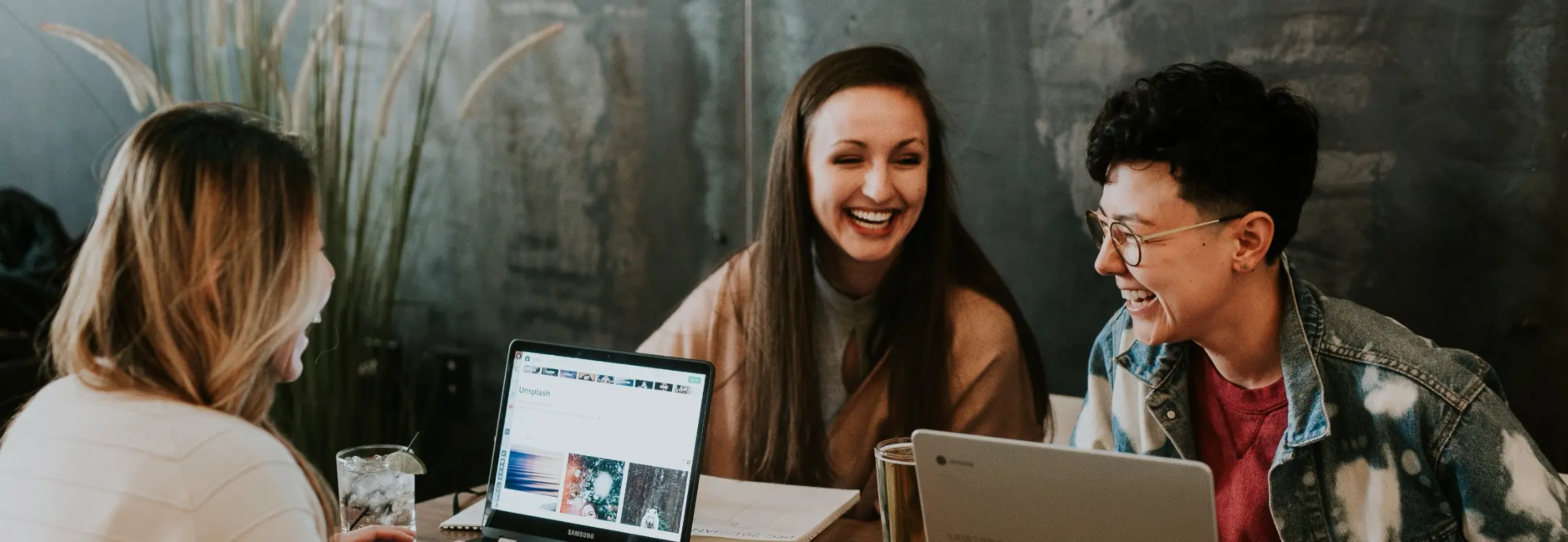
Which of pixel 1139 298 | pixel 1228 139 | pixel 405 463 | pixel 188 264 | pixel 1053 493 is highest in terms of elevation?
pixel 1228 139

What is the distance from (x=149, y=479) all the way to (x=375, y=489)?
51 cm

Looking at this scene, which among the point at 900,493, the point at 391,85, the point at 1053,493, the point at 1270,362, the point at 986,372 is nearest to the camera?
the point at 1053,493

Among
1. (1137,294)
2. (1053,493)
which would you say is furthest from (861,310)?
(1053,493)

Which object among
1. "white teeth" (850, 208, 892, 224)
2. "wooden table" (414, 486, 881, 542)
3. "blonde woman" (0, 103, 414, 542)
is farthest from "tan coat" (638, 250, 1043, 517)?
"blonde woman" (0, 103, 414, 542)

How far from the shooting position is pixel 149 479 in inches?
45.6

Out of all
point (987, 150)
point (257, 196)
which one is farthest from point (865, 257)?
point (257, 196)

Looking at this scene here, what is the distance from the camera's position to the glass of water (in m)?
1.65

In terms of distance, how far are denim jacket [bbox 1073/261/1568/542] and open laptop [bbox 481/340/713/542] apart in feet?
2.26

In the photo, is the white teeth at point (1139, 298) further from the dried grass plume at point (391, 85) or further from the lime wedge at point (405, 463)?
the dried grass plume at point (391, 85)

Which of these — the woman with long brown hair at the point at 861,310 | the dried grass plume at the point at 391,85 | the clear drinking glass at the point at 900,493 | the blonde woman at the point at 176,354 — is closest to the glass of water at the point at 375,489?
the blonde woman at the point at 176,354

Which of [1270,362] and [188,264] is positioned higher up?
[188,264]

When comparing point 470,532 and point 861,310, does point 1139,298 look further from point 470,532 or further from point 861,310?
point 470,532

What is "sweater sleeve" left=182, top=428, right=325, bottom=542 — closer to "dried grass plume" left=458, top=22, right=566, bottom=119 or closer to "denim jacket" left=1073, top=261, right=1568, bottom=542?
"denim jacket" left=1073, top=261, right=1568, bottom=542

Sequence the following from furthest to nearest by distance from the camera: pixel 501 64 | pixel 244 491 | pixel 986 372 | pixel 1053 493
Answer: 1. pixel 501 64
2. pixel 986 372
3. pixel 1053 493
4. pixel 244 491
